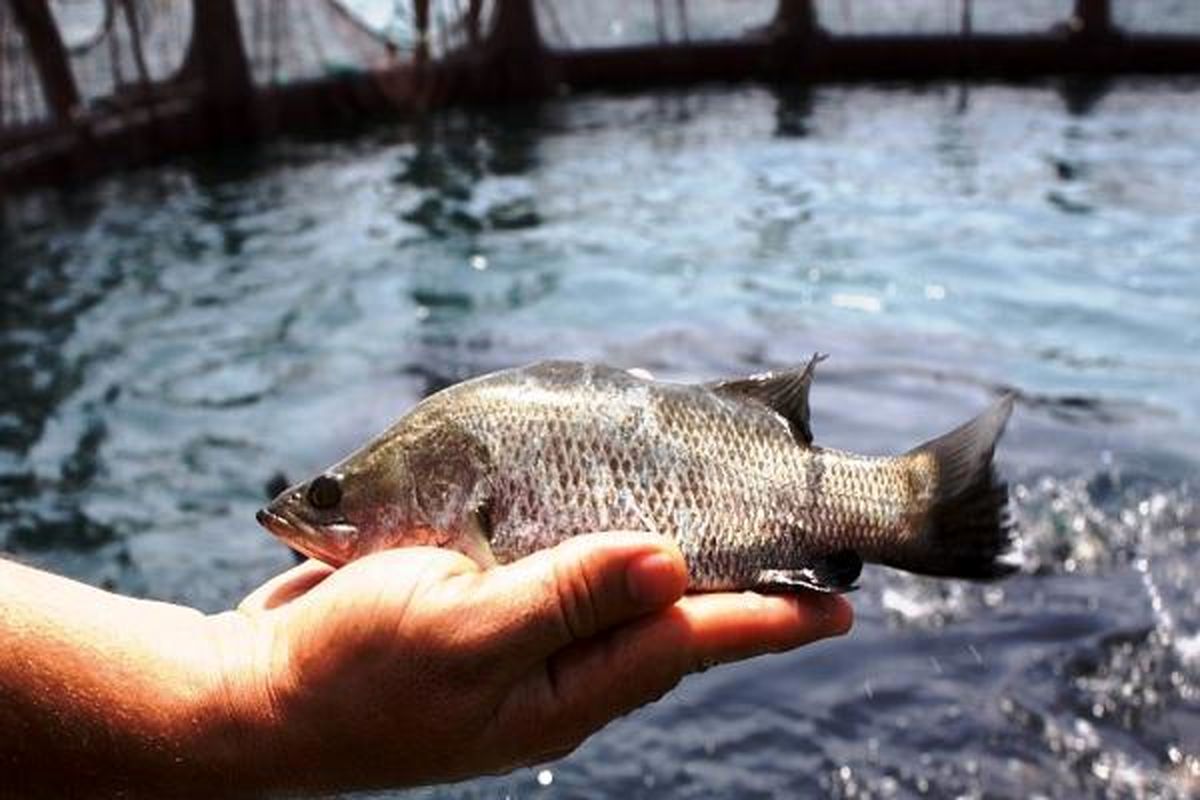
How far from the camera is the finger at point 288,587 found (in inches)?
130

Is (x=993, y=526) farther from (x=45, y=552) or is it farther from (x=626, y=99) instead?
(x=626, y=99)

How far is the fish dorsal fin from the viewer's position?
3369mm

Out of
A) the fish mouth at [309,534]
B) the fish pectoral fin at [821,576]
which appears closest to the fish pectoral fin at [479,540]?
the fish mouth at [309,534]

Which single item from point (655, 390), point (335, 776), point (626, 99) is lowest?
point (626, 99)

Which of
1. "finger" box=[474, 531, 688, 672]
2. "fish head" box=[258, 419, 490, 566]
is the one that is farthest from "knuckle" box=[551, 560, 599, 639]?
"fish head" box=[258, 419, 490, 566]

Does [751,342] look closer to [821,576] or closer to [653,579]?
[821,576]

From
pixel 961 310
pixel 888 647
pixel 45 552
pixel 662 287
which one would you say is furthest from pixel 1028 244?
pixel 45 552

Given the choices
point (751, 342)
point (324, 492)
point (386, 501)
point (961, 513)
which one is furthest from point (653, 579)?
point (751, 342)

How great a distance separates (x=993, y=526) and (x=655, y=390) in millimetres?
837

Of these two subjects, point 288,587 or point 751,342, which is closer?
point 288,587

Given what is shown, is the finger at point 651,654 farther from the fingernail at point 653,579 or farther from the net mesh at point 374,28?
the net mesh at point 374,28

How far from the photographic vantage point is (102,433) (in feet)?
33.4

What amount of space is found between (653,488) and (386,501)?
1.86 ft

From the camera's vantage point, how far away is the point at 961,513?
11.0 feet
